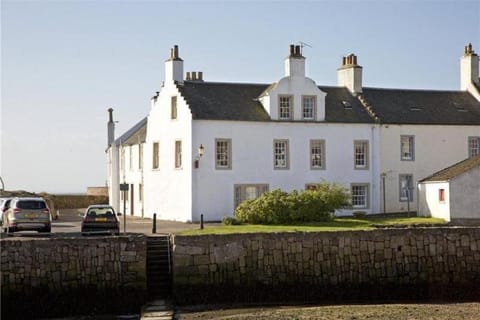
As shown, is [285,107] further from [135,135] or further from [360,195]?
[135,135]

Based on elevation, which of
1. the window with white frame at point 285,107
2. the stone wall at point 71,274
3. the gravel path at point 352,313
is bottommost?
the gravel path at point 352,313

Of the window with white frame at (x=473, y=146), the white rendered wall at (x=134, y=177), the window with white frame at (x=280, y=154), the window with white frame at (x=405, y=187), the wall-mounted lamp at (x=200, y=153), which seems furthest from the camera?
the white rendered wall at (x=134, y=177)

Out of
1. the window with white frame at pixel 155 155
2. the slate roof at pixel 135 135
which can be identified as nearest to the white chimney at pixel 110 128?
the slate roof at pixel 135 135

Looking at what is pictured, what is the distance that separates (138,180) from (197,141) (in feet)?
33.9

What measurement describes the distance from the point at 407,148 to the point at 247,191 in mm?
11054

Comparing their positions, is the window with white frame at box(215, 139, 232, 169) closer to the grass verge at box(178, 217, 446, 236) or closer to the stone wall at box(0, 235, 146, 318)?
the grass verge at box(178, 217, 446, 236)

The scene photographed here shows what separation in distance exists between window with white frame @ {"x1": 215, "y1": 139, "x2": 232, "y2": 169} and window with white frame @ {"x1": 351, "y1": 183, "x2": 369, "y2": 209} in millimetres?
7802

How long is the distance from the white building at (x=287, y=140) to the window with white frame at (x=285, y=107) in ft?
0.19

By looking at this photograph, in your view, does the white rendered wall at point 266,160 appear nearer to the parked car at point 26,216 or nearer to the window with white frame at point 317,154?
the window with white frame at point 317,154

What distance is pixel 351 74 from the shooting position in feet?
173

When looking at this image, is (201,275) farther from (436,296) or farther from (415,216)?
(415,216)

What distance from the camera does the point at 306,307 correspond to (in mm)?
28500

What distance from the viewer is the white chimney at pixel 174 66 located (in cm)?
4781

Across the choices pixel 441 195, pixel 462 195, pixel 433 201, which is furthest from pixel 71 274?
pixel 433 201
